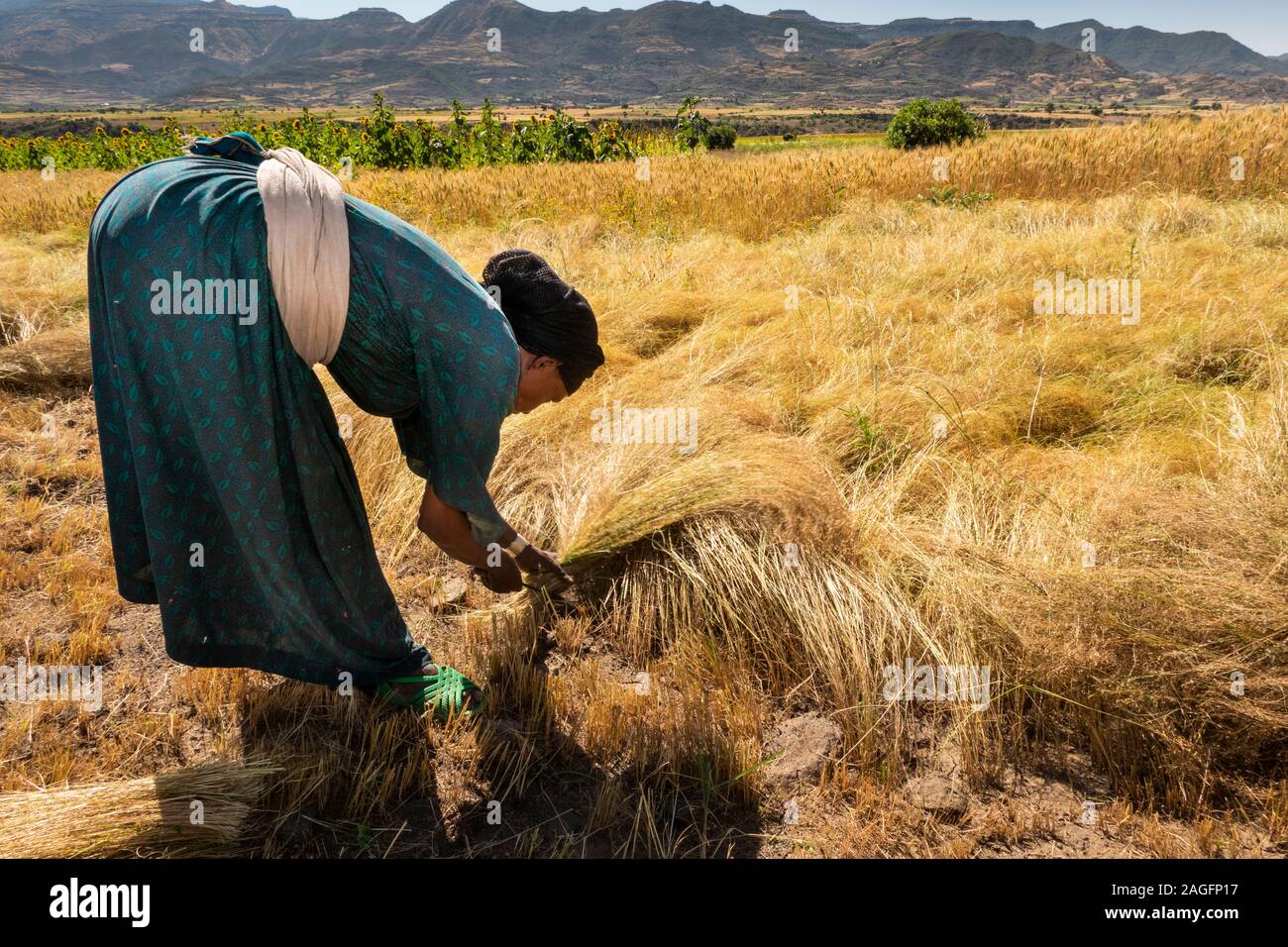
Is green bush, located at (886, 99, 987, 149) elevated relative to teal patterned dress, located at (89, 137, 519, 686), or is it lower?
elevated

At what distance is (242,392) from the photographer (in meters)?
1.49

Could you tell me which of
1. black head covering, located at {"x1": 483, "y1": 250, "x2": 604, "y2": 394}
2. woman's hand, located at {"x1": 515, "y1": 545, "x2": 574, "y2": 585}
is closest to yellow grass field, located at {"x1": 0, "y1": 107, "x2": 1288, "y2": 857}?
woman's hand, located at {"x1": 515, "y1": 545, "x2": 574, "y2": 585}

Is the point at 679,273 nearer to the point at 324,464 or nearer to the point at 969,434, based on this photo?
the point at 969,434

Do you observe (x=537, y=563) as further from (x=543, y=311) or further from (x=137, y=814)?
(x=137, y=814)

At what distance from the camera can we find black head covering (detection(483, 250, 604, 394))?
1628 mm

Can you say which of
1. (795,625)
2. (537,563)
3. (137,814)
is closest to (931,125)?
(795,625)

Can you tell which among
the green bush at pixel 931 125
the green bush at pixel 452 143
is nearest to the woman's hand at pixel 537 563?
the green bush at pixel 452 143

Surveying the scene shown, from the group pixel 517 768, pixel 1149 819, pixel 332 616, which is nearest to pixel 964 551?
pixel 1149 819

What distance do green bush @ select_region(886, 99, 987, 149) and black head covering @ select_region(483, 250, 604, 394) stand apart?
15.2 m

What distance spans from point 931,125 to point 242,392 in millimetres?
16092

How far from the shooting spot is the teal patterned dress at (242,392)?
4.71 ft

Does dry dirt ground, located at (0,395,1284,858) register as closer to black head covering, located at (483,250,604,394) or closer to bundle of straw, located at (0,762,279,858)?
bundle of straw, located at (0,762,279,858)

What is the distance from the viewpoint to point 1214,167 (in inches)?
318

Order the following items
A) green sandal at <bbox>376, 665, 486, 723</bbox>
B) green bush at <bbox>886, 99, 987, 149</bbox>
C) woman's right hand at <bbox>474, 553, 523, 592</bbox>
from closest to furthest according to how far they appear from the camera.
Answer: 1. woman's right hand at <bbox>474, 553, 523, 592</bbox>
2. green sandal at <bbox>376, 665, 486, 723</bbox>
3. green bush at <bbox>886, 99, 987, 149</bbox>
